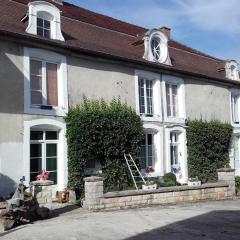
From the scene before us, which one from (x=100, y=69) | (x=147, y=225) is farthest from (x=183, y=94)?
(x=147, y=225)

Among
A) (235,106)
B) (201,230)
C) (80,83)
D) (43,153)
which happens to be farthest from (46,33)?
(235,106)

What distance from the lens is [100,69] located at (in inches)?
644

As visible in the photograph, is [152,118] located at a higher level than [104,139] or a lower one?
higher

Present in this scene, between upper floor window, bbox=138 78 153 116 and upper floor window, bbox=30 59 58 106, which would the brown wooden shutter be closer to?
upper floor window, bbox=30 59 58 106

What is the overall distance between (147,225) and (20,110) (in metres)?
5.84

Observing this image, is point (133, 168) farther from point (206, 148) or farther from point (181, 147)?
point (206, 148)

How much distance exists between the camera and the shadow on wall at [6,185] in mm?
12836

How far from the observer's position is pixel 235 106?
23.7 m

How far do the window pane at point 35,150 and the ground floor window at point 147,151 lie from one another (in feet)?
16.5

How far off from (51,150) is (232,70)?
43.8ft

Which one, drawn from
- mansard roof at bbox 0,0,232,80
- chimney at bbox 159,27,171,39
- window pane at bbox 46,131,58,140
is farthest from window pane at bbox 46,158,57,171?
chimney at bbox 159,27,171,39

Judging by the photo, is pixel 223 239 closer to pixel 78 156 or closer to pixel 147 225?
pixel 147 225

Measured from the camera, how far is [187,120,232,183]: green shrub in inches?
768

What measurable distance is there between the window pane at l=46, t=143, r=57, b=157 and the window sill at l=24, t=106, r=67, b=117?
1.10m
